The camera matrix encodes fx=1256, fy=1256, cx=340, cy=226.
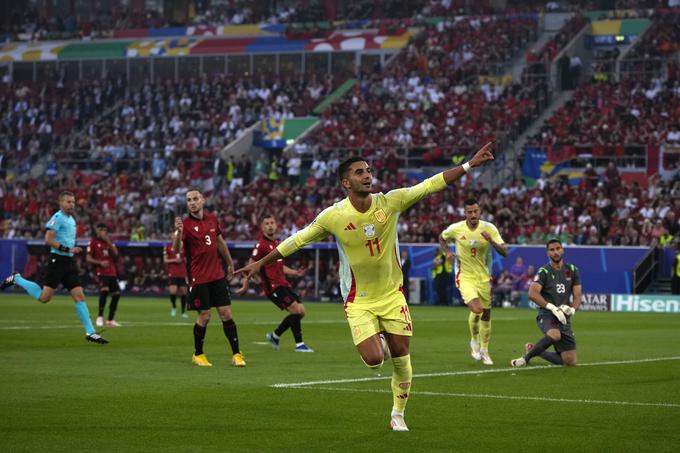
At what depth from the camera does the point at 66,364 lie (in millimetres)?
18422

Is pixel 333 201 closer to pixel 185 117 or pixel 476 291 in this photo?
pixel 185 117

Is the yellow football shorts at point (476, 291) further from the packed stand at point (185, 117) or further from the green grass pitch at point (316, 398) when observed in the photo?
the packed stand at point (185, 117)

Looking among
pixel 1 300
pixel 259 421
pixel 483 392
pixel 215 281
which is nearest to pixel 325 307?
pixel 1 300

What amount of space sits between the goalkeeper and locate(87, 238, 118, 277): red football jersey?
1322 cm

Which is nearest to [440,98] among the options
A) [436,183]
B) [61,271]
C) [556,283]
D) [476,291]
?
[61,271]

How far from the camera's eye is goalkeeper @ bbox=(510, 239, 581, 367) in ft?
61.4

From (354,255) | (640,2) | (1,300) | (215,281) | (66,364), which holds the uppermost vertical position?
(640,2)

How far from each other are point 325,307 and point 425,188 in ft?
99.4

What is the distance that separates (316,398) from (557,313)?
5671mm

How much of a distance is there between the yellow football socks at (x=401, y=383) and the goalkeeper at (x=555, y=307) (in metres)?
6.95

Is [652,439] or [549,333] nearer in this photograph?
[652,439]

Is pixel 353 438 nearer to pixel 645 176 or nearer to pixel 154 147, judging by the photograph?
pixel 645 176

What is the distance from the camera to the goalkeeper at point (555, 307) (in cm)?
1872

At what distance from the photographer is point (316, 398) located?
14.4m
